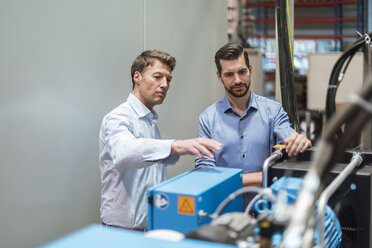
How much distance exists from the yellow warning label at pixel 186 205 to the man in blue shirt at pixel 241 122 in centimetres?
80

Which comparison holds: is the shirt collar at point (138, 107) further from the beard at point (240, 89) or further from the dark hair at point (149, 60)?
the beard at point (240, 89)

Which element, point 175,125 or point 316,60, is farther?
point 316,60

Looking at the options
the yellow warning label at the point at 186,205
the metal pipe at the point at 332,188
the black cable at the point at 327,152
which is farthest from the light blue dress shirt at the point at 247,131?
the black cable at the point at 327,152

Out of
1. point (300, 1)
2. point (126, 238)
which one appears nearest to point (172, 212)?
point (126, 238)

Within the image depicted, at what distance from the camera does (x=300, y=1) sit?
800 centimetres

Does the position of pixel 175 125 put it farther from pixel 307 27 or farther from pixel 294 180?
pixel 307 27

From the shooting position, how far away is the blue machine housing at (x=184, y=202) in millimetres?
927

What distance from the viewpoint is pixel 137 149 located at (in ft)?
3.92

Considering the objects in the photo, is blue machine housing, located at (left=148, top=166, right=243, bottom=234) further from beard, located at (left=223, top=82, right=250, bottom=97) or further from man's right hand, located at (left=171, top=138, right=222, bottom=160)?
beard, located at (left=223, top=82, right=250, bottom=97)

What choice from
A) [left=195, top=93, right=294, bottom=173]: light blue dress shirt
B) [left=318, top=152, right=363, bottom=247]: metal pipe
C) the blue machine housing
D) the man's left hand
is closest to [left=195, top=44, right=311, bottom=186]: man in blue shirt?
[left=195, top=93, right=294, bottom=173]: light blue dress shirt

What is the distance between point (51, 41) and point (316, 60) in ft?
9.16

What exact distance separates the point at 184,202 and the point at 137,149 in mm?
309

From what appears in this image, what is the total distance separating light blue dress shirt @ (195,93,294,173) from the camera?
181 cm

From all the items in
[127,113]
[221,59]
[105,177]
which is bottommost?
[105,177]
